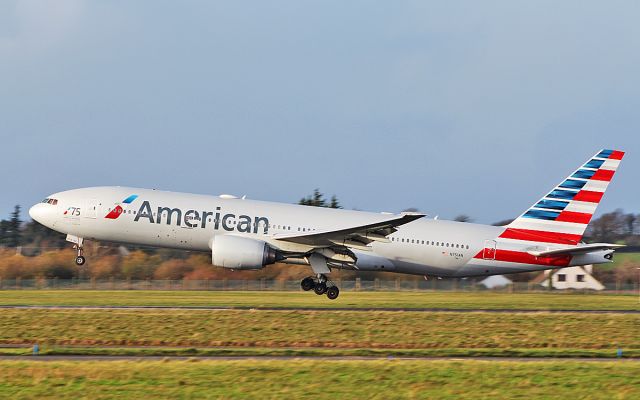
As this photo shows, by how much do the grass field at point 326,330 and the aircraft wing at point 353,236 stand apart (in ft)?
12.1

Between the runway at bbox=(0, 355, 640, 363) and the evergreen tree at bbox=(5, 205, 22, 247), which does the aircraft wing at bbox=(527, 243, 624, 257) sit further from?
the evergreen tree at bbox=(5, 205, 22, 247)

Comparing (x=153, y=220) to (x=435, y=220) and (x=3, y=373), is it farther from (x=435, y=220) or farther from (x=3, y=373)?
(x=3, y=373)

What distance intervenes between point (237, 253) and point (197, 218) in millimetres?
2637

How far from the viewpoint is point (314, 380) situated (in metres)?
18.2

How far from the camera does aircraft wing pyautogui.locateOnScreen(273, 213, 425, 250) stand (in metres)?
34.4

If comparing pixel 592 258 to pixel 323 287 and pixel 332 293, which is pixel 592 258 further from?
pixel 323 287

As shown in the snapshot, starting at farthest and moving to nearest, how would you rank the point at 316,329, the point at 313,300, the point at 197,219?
the point at 313,300
the point at 197,219
the point at 316,329

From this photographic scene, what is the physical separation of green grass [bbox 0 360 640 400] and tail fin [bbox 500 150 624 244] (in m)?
17.6

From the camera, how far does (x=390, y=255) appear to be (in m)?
37.0

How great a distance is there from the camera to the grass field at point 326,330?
83.0 ft

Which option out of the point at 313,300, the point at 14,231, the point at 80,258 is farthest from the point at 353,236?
the point at 14,231

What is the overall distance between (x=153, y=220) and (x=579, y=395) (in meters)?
22.3

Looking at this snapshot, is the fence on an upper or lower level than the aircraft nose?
lower

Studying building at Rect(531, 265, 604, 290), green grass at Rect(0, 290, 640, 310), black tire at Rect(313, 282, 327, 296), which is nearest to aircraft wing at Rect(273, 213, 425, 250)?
black tire at Rect(313, 282, 327, 296)
